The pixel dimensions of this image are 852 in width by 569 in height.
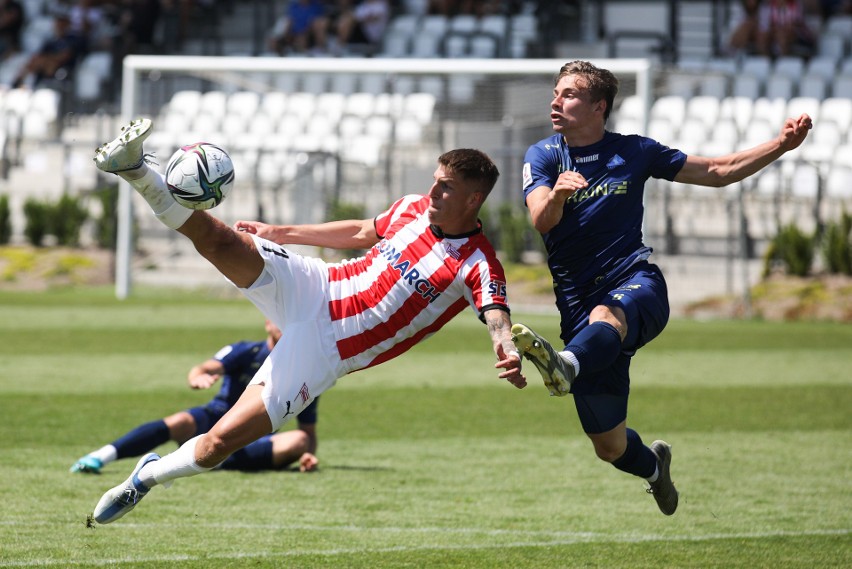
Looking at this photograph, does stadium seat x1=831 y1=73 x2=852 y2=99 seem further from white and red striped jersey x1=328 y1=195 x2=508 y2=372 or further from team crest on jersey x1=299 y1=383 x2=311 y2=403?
team crest on jersey x1=299 y1=383 x2=311 y2=403

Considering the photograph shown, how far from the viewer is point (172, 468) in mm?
5609

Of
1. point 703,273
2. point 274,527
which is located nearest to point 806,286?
point 703,273

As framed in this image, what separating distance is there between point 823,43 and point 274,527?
69.9 feet

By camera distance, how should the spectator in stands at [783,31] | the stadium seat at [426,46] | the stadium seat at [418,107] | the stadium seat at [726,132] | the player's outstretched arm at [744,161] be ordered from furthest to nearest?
the stadium seat at [426,46] < the spectator in stands at [783,31] < the stadium seat at [726,132] < the stadium seat at [418,107] < the player's outstretched arm at [744,161]

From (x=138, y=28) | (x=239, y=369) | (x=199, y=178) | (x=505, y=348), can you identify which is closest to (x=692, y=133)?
(x=138, y=28)

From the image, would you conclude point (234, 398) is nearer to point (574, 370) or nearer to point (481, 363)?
point (574, 370)

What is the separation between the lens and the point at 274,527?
21.2 ft

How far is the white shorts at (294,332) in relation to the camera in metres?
5.61

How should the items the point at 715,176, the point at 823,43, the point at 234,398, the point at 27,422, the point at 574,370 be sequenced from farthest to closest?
the point at 823,43 < the point at 27,422 < the point at 234,398 < the point at 715,176 < the point at 574,370

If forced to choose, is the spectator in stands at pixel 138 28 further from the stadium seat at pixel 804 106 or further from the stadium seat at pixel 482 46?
the stadium seat at pixel 804 106

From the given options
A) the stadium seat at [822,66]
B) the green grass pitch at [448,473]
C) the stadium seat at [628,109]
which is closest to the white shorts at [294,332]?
the green grass pitch at [448,473]

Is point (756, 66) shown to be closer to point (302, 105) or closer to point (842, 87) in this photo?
point (842, 87)

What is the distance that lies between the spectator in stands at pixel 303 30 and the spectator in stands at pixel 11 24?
6.57m

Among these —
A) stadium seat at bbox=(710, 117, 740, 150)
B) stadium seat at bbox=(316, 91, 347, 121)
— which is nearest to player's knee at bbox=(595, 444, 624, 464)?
stadium seat at bbox=(316, 91, 347, 121)
